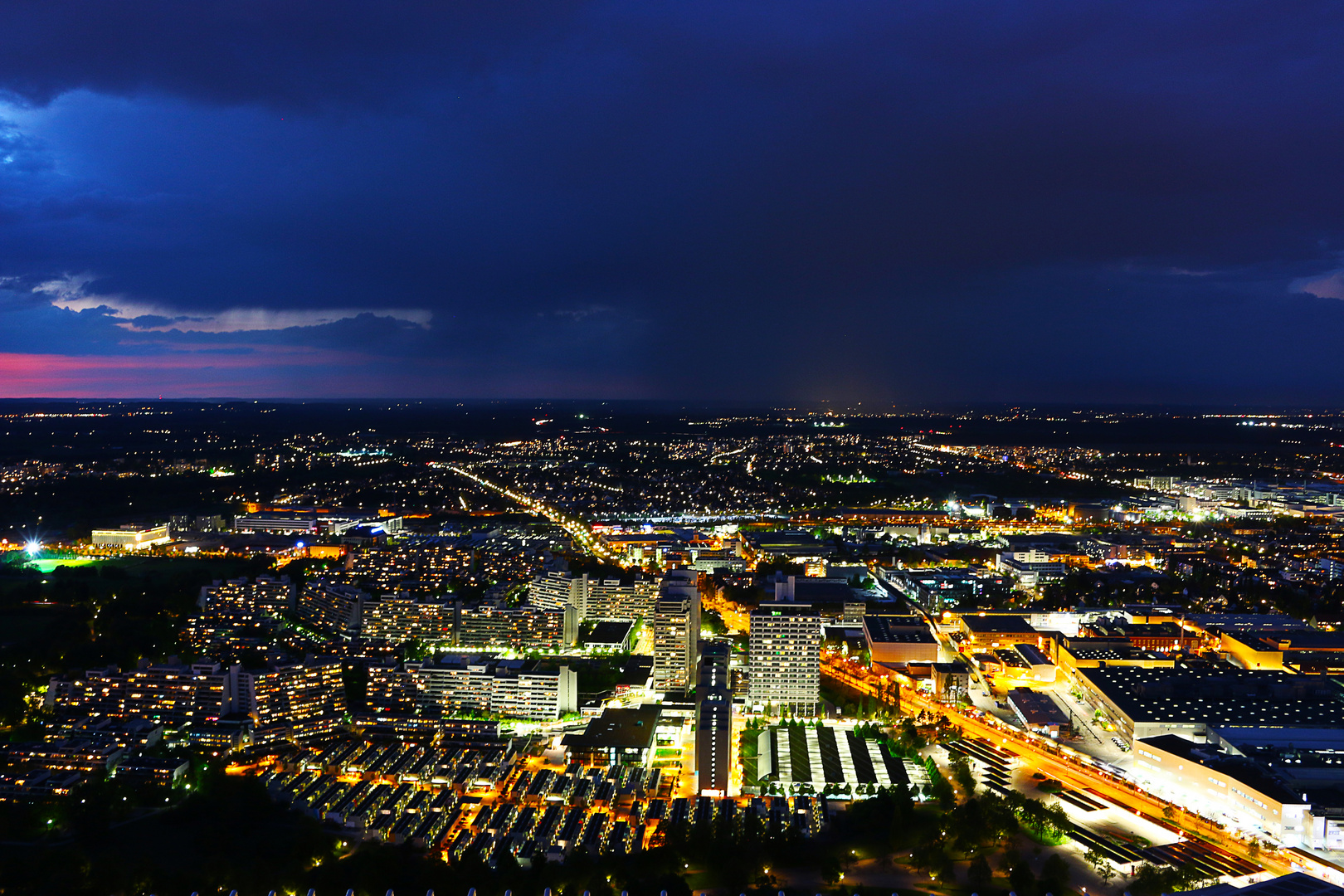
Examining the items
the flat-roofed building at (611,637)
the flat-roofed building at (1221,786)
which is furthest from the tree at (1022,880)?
the flat-roofed building at (611,637)

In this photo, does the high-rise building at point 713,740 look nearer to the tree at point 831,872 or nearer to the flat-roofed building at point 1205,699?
the tree at point 831,872

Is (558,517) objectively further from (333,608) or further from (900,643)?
(900,643)

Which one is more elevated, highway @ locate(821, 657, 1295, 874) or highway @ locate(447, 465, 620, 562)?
highway @ locate(447, 465, 620, 562)

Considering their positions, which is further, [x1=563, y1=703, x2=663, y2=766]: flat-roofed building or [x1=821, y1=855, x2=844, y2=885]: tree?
[x1=563, y1=703, x2=663, y2=766]: flat-roofed building

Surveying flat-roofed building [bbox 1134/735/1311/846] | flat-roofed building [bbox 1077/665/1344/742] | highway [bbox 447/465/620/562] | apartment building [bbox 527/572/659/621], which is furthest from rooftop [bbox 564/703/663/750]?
highway [bbox 447/465/620/562]

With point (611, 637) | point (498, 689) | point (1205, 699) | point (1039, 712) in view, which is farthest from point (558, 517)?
point (1205, 699)

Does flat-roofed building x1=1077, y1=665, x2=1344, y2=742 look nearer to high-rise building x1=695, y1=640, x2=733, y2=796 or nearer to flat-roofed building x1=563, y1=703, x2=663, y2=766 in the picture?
high-rise building x1=695, y1=640, x2=733, y2=796
